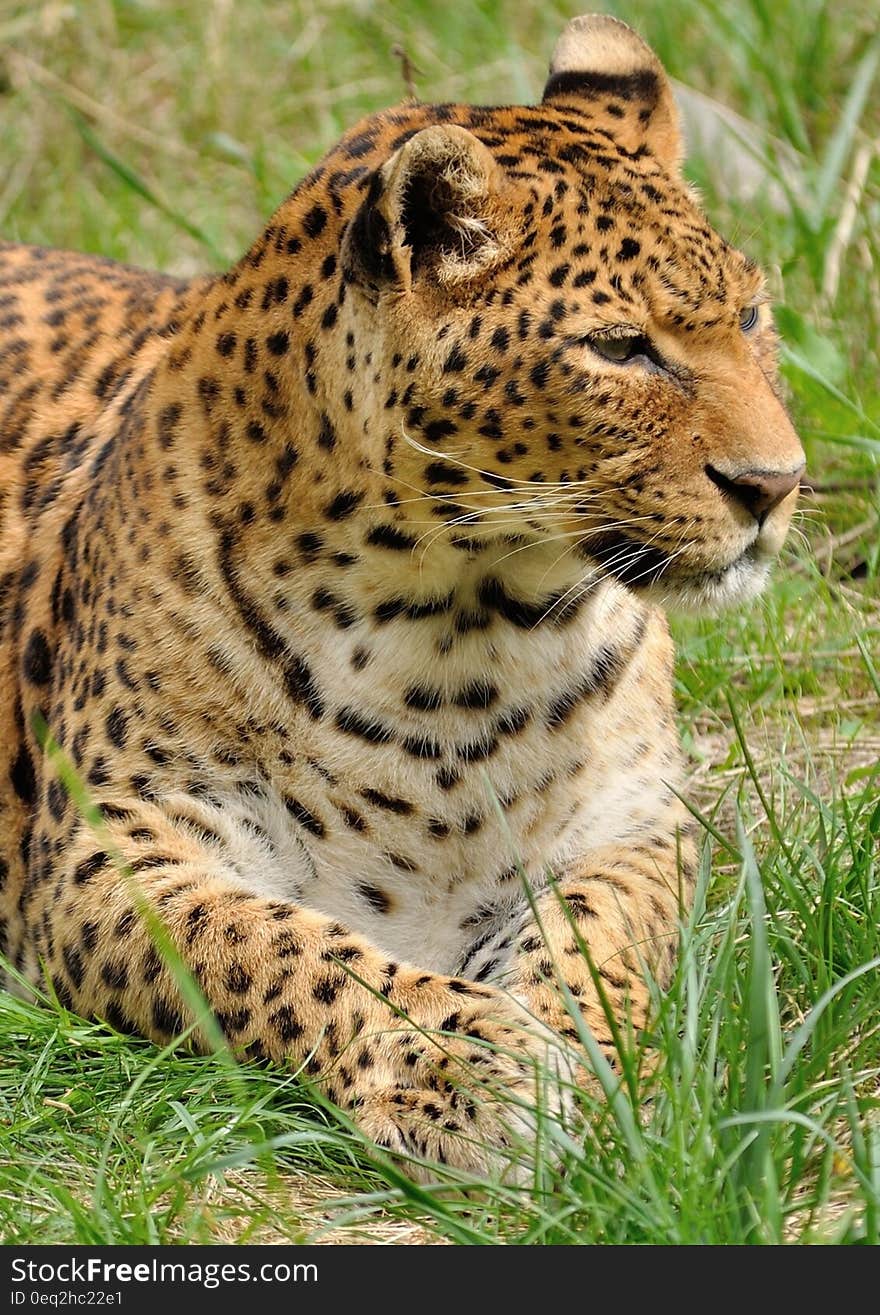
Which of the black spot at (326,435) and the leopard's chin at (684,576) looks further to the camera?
the black spot at (326,435)

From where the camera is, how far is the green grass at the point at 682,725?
3699mm

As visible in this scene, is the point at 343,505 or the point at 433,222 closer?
the point at 433,222

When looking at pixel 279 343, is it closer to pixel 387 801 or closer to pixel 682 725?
pixel 387 801

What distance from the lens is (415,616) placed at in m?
4.77

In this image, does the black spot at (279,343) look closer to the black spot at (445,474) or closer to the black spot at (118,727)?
the black spot at (445,474)

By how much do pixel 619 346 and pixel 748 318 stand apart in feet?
1.40

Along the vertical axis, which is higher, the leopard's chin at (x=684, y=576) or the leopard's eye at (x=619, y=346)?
the leopard's eye at (x=619, y=346)

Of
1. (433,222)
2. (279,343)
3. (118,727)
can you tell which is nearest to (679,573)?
(433,222)

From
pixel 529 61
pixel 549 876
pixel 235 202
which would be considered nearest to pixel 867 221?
pixel 529 61

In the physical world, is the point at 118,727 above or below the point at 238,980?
above

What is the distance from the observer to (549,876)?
4.35 meters

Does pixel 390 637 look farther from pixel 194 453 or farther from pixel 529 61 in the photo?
pixel 529 61

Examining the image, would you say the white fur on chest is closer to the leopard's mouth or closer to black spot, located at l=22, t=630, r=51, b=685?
the leopard's mouth

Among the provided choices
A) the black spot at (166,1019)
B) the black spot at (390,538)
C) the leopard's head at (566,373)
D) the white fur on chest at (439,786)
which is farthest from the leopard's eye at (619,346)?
the black spot at (166,1019)
